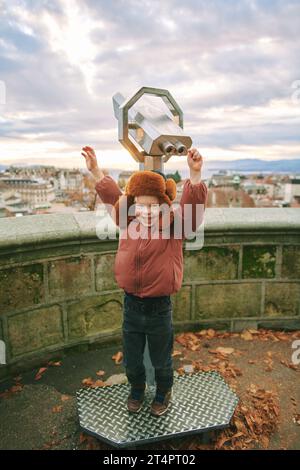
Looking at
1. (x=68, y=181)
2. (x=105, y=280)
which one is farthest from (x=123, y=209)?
(x=68, y=181)

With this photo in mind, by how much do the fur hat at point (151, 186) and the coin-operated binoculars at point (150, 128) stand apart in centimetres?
10

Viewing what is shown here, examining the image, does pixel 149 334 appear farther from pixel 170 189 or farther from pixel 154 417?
pixel 170 189

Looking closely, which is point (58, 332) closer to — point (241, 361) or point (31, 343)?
point (31, 343)

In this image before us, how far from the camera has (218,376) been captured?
3068 millimetres

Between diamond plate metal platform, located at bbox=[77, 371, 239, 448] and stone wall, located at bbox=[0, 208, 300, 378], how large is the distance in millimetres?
782

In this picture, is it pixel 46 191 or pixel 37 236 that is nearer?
pixel 37 236

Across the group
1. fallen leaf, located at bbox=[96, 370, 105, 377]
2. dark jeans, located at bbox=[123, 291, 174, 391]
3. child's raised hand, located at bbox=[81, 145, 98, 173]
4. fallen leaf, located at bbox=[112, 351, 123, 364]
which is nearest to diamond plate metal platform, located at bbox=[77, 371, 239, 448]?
dark jeans, located at bbox=[123, 291, 174, 391]

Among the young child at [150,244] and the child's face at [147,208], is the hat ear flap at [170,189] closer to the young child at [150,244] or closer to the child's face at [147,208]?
the young child at [150,244]

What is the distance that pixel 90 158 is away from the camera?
2381 mm

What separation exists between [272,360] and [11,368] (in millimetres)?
2364
